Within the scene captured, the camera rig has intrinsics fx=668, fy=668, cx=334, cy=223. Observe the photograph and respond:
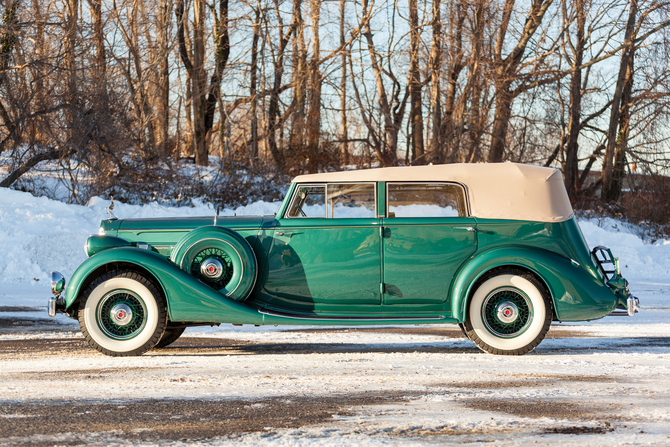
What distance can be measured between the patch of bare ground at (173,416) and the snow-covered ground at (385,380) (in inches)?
1.6

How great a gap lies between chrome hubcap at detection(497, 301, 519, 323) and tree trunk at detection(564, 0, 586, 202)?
58.7ft

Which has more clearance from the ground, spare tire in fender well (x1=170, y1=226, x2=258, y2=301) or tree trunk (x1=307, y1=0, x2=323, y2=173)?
tree trunk (x1=307, y1=0, x2=323, y2=173)

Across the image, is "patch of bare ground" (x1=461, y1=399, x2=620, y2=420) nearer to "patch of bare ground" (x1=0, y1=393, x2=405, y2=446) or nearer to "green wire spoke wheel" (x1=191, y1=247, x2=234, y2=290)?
"patch of bare ground" (x1=0, y1=393, x2=405, y2=446)

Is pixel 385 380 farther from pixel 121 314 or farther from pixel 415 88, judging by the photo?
pixel 415 88

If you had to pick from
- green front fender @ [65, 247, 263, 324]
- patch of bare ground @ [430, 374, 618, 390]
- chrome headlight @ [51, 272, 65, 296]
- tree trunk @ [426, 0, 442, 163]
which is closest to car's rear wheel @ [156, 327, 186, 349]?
green front fender @ [65, 247, 263, 324]

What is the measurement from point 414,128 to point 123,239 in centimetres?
1798

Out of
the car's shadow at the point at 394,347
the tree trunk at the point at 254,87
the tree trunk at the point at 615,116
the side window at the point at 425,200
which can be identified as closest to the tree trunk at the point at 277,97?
the tree trunk at the point at 254,87

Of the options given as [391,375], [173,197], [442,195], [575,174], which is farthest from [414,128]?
[391,375]

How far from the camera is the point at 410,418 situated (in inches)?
166

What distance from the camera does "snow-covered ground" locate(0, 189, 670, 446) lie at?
3904 mm

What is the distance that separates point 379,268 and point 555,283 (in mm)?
1728

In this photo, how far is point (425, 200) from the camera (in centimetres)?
701

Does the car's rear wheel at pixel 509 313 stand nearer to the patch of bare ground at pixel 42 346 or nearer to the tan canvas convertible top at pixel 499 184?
the tan canvas convertible top at pixel 499 184

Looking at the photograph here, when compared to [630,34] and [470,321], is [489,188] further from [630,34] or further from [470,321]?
[630,34]
